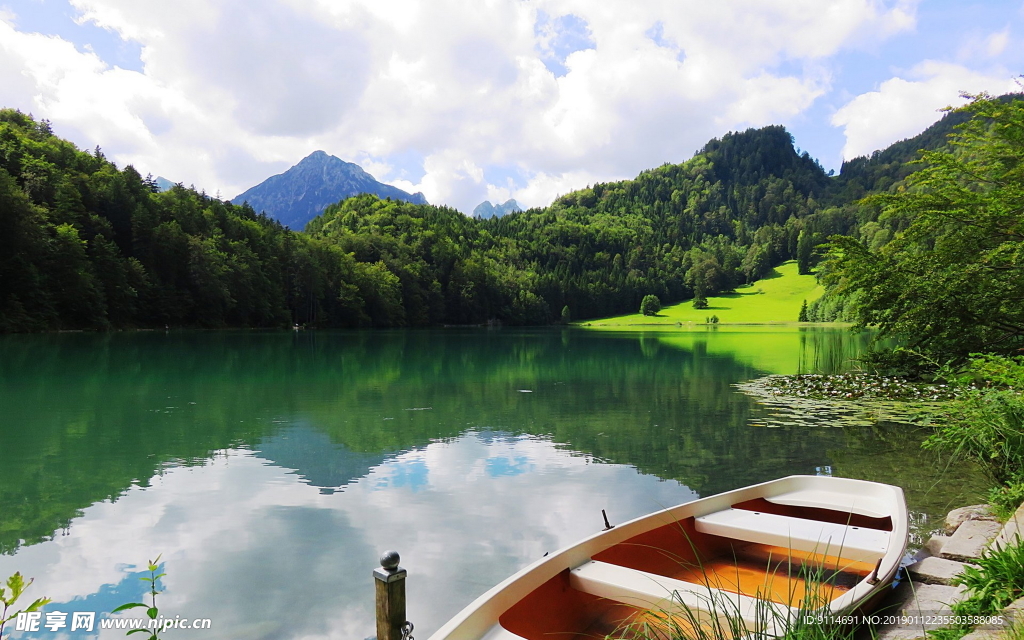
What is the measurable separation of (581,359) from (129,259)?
55.3 meters

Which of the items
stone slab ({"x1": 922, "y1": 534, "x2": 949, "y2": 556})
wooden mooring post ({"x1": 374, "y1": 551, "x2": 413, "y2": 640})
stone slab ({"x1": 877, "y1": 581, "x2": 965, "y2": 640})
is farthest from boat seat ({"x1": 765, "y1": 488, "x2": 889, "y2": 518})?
wooden mooring post ({"x1": 374, "y1": 551, "x2": 413, "y2": 640})

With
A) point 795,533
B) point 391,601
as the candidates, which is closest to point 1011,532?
point 795,533

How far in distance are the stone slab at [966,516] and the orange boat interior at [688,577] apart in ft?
4.51

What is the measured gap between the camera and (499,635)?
3932mm

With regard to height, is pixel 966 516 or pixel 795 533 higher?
pixel 795 533

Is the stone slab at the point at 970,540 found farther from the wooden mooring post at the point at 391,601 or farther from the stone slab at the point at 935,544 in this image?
the wooden mooring post at the point at 391,601

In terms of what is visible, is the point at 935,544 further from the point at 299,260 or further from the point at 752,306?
the point at 752,306

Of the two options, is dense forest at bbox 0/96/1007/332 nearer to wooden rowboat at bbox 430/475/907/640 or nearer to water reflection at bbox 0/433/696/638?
water reflection at bbox 0/433/696/638

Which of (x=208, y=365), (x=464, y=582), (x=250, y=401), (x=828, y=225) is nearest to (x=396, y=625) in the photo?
(x=464, y=582)

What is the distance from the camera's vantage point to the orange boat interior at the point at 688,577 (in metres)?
4.29

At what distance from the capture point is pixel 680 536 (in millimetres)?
6223

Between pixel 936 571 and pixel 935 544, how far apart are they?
1.28 metres

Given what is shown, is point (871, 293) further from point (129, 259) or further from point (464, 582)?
point (129, 259)

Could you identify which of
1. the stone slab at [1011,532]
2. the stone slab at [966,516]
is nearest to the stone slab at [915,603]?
the stone slab at [1011,532]
